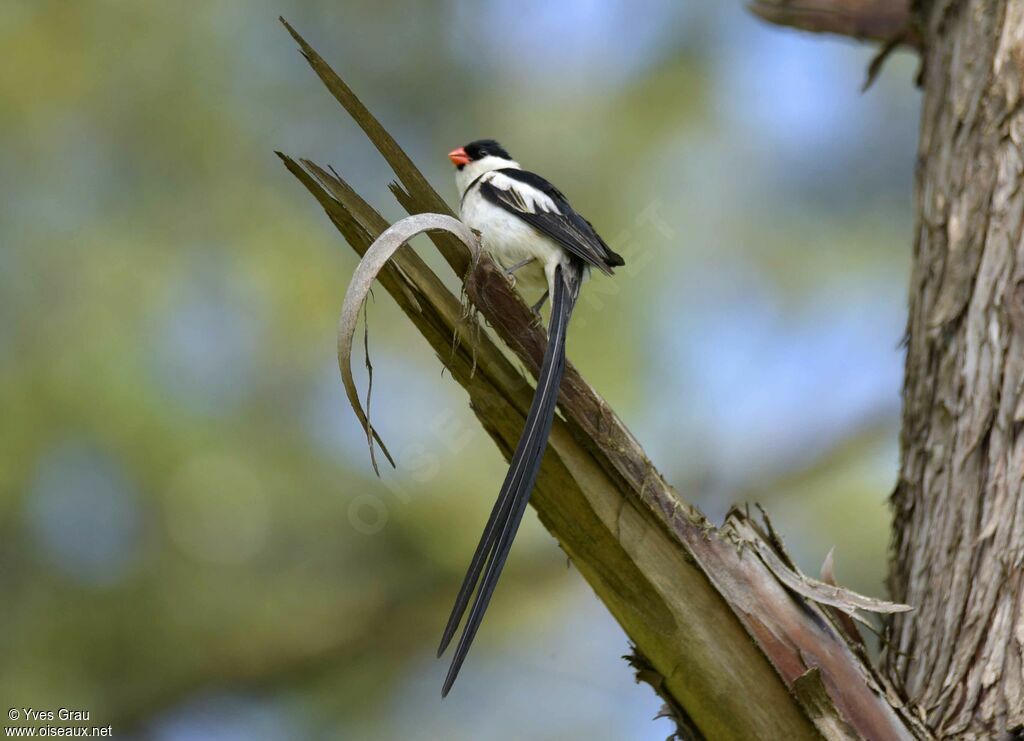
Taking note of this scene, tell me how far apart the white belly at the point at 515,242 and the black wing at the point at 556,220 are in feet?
0.06

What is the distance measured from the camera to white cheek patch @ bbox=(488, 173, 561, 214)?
2.29 m

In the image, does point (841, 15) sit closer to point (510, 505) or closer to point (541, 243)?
point (541, 243)

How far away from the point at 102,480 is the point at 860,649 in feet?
6.72

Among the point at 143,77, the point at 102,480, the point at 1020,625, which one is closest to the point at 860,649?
the point at 1020,625

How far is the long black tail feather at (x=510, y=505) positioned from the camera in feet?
4.48

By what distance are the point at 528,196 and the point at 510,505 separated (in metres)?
1.02

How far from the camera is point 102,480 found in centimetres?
285

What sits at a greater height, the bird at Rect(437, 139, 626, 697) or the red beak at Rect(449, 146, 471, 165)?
the red beak at Rect(449, 146, 471, 165)

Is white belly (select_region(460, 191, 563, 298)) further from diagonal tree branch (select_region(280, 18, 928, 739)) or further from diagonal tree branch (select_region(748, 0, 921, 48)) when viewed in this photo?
diagonal tree branch (select_region(748, 0, 921, 48))

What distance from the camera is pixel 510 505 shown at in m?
1.49

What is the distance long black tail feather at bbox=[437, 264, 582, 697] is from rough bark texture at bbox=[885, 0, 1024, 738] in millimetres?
759

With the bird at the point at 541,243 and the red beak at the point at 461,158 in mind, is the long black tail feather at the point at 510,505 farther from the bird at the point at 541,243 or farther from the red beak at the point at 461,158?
the red beak at the point at 461,158

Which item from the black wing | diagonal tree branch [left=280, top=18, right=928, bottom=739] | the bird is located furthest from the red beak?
diagonal tree branch [left=280, top=18, right=928, bottom=739]

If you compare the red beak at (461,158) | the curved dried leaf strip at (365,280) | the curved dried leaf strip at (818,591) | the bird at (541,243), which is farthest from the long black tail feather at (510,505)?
the red beak at (461,158)
